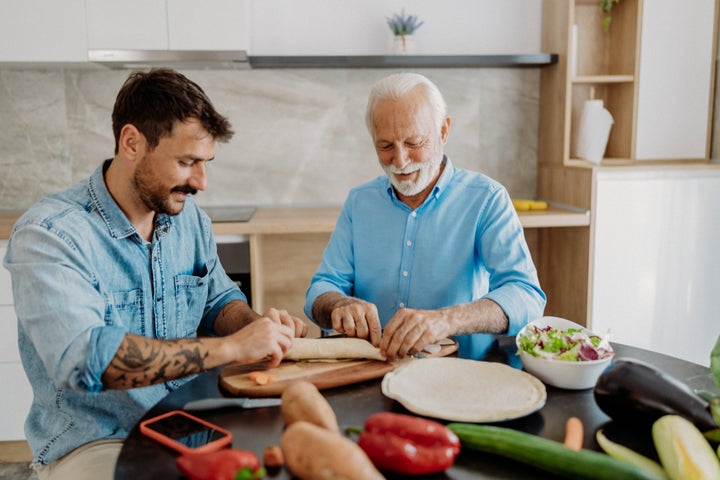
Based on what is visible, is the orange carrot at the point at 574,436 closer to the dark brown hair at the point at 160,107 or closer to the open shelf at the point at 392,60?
the dark brown hair at the point at 160,107

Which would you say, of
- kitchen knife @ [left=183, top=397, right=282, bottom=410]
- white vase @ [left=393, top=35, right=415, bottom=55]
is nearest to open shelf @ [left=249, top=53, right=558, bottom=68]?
white vase @ [left=393, top=35, right=415, bottom=55]

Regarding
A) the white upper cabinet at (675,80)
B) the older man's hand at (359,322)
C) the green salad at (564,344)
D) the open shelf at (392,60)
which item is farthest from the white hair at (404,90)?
the white upper cabinet at (675,80)

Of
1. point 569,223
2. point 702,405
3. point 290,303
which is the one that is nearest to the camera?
point 702,405

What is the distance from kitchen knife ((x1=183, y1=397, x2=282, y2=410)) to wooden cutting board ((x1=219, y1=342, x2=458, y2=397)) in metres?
0.06

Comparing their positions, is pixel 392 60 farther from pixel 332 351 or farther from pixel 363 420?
pixel 363 420

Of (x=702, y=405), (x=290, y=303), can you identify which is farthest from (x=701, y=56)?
(x=702, y=405)

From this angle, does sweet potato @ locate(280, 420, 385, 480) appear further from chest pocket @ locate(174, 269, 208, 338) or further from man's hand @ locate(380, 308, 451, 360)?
chest pocket @ locate(174, 269, 208, 338)

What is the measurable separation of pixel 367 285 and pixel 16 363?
1703 millimetres

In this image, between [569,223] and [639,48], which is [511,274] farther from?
[639,48]

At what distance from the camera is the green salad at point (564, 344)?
1.25 metres

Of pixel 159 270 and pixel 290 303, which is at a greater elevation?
pixel 159 270

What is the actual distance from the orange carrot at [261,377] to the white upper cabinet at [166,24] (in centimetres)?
195

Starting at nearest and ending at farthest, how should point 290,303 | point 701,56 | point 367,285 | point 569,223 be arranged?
point 367,285 → point 569,223 → point 701,56 → point 290,303

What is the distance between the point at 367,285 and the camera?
2059 millimetres
